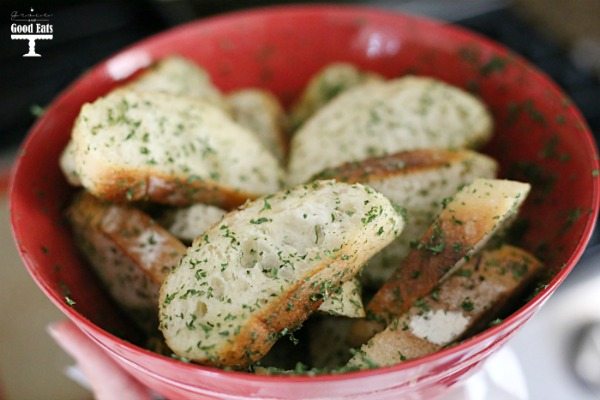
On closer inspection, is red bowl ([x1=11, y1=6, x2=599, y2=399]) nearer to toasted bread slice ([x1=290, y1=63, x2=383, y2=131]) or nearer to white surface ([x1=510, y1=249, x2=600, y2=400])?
toasted bread slice ([x1=290, y1=63, x2=383, y2=131])

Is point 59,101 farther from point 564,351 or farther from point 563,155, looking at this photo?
point 564,351

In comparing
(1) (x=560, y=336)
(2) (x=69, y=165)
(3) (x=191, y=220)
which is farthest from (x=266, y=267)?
(1) (x=560, y=336)

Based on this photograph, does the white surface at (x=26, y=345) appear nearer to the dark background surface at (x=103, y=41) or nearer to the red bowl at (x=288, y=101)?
the red bowl at (x=288, y=101)

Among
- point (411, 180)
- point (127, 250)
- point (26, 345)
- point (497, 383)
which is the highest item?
point (411, 180)

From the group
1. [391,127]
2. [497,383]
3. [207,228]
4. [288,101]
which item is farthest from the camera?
[288,101]

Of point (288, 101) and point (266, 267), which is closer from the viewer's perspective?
point (266, 267)

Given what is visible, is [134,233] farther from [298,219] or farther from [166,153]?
[298,219]
